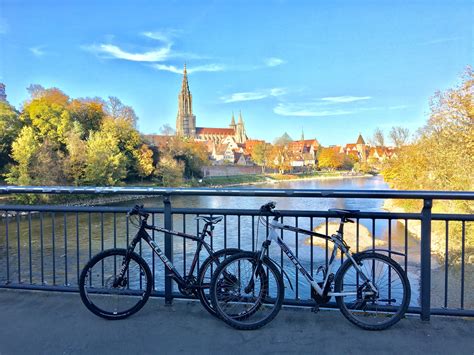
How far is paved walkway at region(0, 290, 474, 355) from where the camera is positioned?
296 centimetres

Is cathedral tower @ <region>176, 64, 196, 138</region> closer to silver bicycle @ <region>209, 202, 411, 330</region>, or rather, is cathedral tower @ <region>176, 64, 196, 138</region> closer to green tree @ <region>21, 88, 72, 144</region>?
green tree @ <region>21, 88, 72, 144</region>

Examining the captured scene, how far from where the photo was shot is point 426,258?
11.4 feet

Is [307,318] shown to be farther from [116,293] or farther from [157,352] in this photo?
[116,293]

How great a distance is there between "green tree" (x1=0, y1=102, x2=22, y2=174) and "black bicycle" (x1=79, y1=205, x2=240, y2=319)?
4581 cm

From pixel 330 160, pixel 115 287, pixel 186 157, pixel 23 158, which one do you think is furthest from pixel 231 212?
pixel 330 160

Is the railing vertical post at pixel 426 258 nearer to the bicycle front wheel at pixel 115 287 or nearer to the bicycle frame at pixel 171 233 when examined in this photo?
the bicycle frame at pixel 171 233

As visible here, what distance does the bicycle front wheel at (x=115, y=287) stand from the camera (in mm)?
3520

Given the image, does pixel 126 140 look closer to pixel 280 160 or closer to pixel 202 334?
pixel 280 160

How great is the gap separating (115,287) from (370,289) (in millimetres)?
2342

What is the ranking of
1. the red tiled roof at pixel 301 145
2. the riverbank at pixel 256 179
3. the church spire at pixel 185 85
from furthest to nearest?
the church spire at pixel 185 85
the red tiled roof at pixel 301 145
the riverbank at pixel 256 179

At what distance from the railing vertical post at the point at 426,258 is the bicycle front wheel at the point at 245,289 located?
50.2 inches

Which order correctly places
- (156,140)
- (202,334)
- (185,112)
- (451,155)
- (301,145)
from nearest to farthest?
(202,334), (451,155), (156,140), (301,145), (185,112)

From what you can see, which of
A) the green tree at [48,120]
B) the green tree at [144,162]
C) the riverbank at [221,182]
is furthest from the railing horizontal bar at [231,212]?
the green tree at [144,162]

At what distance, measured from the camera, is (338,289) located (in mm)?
3316
